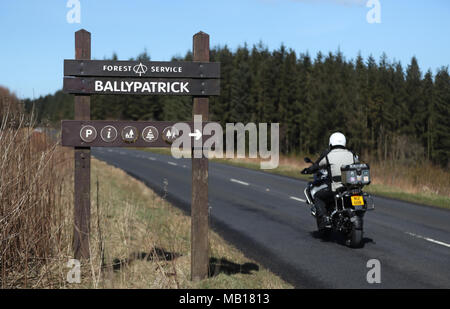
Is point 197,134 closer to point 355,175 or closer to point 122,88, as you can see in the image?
point 122,88

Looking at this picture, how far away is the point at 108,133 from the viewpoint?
6121 millimetres

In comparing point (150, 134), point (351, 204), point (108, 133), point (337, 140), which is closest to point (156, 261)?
point (150, 134)

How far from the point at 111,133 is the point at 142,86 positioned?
65 cm

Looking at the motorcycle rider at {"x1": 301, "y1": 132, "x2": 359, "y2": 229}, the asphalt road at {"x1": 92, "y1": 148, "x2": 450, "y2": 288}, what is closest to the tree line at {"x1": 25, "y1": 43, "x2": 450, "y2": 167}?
the asphalt road at {"x1": 92, "y1": 148, "x2": 450, "y2": 288}

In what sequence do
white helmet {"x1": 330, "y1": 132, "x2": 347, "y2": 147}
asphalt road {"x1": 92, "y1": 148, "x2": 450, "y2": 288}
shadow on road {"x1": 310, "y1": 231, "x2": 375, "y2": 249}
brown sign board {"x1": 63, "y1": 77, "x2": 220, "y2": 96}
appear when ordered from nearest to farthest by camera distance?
1. brown sign board {"x1": 63, "y1": 77, "x2": 220, "y2": 96}
2. asphalt road {"x1": 92, "y1": 148, "x2": 450, "y2": 288}
3. white helmet {"x1": 330, "y1": 132, "x2": 347, "y2": 147}
4. shadow on road {"x1": 310, "y1": 231, "x2": 375, "y2": 249}

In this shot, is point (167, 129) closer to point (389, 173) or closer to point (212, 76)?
point (212, 76)

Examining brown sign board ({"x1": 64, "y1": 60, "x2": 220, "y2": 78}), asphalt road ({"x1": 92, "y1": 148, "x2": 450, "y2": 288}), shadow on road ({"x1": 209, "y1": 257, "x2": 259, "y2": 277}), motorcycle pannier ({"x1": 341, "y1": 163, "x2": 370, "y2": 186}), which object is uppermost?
brown sign board ({"x1": 64, "y1": 60, "x2": 220, "y2": 78})

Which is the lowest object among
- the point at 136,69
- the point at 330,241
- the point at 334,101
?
the point at 330,241

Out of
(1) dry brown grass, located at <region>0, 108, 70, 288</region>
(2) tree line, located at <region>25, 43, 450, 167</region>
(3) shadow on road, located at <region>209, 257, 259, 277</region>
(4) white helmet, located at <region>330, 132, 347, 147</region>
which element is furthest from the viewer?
(2) tree line, located at <region>25, 43, 450, 167</region>

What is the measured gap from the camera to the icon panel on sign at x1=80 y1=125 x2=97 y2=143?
6117 mm

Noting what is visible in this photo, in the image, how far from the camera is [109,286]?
514 cm

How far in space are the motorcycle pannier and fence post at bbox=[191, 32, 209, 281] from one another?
331cm

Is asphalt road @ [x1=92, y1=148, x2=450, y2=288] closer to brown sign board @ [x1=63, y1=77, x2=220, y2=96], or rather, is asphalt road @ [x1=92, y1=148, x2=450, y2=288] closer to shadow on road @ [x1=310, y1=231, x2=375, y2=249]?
shadow on road @ [x1=310, y1=231, x2=375, y2=249]
